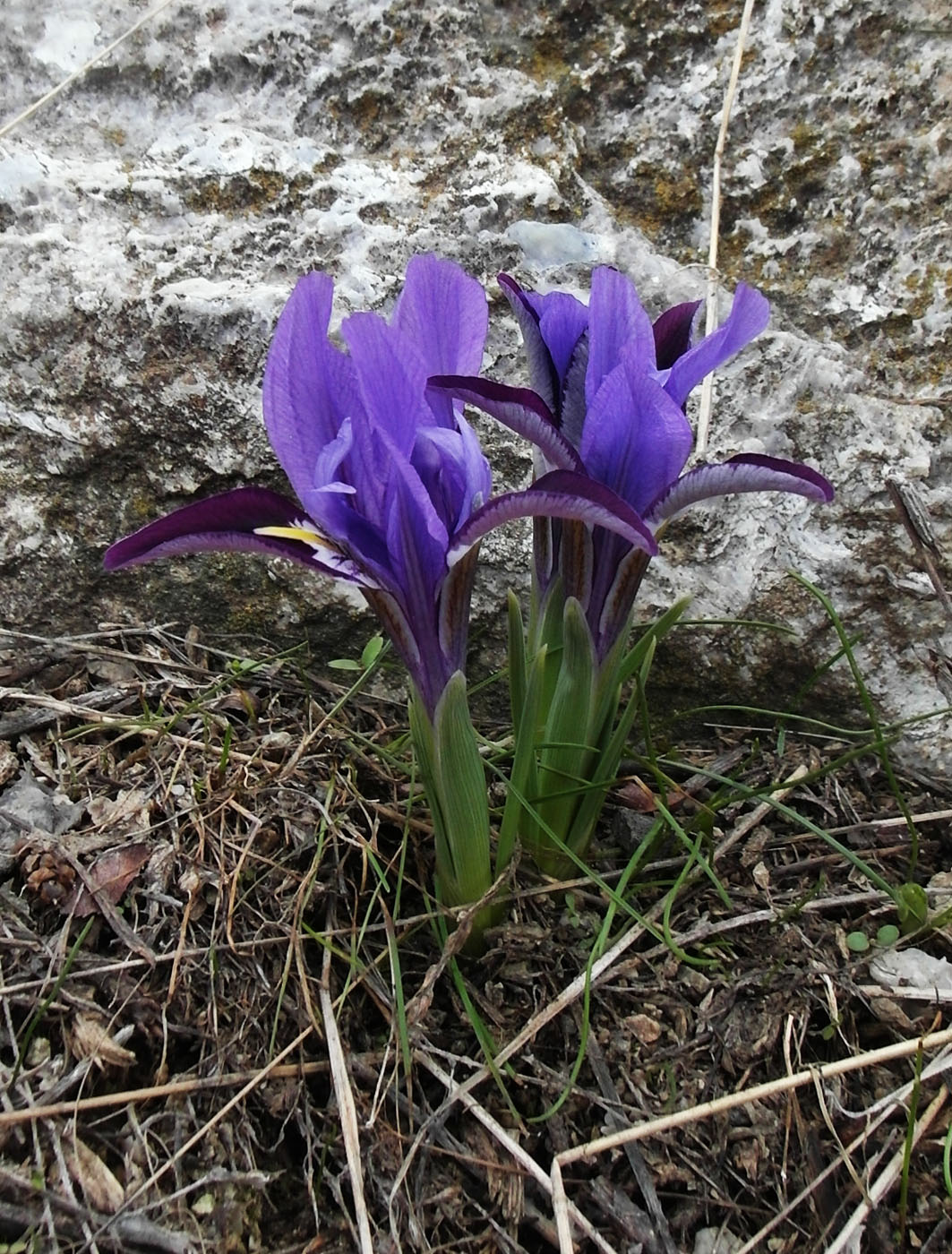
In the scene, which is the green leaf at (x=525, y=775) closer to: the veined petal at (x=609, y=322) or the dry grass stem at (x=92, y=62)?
the veined petal at (x=609, y=322)

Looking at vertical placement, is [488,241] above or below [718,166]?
below

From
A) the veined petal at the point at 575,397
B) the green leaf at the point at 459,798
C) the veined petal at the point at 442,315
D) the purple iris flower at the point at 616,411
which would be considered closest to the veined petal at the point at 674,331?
the purple iris flower at the point at 616,411

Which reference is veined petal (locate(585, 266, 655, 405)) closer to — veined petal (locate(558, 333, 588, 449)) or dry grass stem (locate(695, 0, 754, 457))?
veined petal (locate(558, 333, 588, 449))

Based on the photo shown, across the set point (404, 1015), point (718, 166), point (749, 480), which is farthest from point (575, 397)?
point (718, 166)

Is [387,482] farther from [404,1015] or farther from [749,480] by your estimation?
[404,1015]

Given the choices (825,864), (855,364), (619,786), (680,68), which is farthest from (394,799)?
(680,68)

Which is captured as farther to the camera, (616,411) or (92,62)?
(92,62)

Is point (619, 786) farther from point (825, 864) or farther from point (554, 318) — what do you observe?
point (554, 318)
